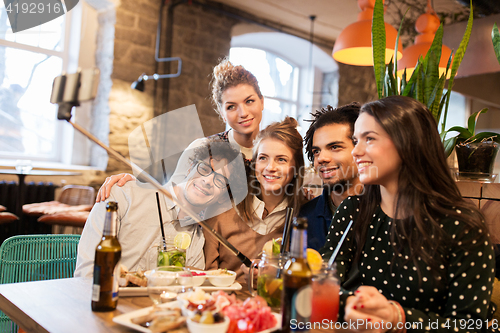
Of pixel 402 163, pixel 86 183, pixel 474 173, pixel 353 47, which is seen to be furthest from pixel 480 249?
pixel 86 183

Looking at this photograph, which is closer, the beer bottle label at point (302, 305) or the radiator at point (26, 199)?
the beer bottle label at point (302, 305)

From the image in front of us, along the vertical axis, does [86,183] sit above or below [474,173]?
below

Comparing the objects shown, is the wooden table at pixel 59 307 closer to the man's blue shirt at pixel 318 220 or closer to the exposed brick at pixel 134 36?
the man's blue shirt at pixel 318 220

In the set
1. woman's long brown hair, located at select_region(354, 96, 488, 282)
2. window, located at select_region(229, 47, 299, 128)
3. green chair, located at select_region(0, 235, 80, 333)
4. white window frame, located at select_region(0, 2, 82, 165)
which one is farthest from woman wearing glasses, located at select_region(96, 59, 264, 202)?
window, located at select_region(229, 47, 299, 128)

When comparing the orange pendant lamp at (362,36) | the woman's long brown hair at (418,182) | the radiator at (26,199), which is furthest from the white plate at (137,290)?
the radiator at (26,199)

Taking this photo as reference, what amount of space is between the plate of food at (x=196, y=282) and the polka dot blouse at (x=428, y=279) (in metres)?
0.34

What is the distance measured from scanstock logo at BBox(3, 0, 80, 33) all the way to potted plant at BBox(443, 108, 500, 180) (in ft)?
15.7

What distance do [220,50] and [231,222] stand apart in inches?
170

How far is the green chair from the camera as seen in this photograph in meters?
1.69

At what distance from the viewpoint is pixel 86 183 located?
4719 millimetres

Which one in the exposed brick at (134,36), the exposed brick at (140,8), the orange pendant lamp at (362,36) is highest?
the exposed brick at (140,8)

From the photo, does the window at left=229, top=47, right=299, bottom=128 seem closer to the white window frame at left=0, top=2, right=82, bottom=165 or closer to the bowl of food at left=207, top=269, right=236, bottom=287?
the white window frame at left=0, top=2, right=82, bottom=165

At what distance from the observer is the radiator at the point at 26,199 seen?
3.82 m

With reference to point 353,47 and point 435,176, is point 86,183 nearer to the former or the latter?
point 353,47
